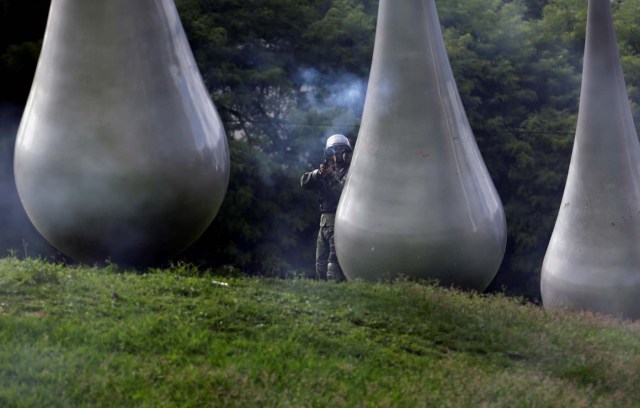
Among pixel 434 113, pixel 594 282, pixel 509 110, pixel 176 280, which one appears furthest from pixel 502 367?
pixel 509 110

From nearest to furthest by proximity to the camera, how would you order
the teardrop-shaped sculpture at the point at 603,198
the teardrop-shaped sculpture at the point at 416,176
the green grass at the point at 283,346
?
the green grass at the point at 283,346, the teardrop-shaped sculpture at the point at 416,176, the teardrop-shaped sculpture at the point at 603,198

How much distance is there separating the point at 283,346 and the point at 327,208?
568cm

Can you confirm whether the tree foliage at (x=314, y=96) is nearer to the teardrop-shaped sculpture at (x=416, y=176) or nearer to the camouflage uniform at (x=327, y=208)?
the camouflage uniform at (x=327, y=208)

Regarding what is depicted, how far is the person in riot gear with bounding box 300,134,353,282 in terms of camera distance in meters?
14.5

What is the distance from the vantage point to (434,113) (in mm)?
12859

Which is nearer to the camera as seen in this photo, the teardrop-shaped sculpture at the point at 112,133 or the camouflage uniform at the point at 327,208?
the teardrop-shaped sculpture at the point at 112,133

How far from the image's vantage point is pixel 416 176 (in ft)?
41.9

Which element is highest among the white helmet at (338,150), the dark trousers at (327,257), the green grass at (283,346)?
the white helmet at (338,150)

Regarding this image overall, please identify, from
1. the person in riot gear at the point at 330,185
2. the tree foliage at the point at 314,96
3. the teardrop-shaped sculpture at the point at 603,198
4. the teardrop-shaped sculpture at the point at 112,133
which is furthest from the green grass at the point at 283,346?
the tree foliage at the point at 314,96

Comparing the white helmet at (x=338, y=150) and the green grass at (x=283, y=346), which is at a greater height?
the white helmet at (x=338, y=150)

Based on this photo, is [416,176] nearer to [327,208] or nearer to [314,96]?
[327,208]

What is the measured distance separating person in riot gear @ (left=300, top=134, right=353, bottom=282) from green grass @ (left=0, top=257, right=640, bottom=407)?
3.18 meters

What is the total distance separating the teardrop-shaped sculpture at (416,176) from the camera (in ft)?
41.8

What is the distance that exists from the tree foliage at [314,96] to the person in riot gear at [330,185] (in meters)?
4.24
